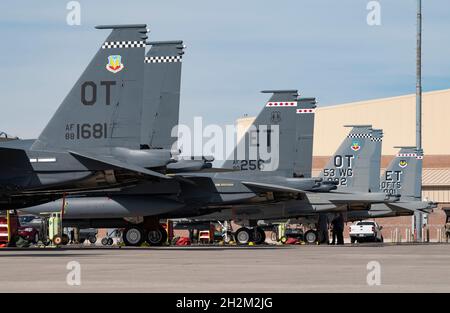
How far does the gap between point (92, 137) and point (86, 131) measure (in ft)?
0.88

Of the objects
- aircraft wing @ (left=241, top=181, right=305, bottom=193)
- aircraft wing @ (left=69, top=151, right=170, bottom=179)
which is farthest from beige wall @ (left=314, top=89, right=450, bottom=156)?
aircraft wing @ (left=69, top=151, right=170, bottom=179)

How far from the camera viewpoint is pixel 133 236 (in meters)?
36.9

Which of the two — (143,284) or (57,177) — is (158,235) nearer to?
(57,177)

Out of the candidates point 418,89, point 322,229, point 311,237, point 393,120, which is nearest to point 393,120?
point 393,120

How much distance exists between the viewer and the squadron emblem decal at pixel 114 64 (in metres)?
26.6

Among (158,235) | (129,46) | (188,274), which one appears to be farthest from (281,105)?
(188,274)

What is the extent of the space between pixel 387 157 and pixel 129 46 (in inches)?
2487

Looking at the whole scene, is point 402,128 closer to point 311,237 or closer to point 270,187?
point 311,237

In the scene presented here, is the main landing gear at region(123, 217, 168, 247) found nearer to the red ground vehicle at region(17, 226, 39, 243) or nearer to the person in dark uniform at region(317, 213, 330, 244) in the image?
the red ground vehicle at region(17, 226, 39, 243)

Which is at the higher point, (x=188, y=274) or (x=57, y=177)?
(x=57, y=177)

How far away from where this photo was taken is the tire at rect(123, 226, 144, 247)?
1449 inches

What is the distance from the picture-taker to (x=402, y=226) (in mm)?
77500

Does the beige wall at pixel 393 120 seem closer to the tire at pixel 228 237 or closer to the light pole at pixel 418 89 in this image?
the light pole at pixel 418 89

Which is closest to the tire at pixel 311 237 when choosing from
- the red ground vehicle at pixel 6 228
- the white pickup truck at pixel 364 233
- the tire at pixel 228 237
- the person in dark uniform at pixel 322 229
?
the person in dark uniform at pixel 322 229
